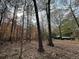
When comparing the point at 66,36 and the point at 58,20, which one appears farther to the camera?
the point at 66,36

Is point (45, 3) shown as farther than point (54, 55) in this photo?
Yes

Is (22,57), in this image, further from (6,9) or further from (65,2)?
(65,2)

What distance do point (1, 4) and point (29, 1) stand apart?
4.08 m

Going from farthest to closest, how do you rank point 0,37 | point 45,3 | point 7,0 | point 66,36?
1. point 66,36
2. point 0,37
3. point 45,3
4. point 7,0

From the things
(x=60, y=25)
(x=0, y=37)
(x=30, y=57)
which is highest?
(x=60, y=25)

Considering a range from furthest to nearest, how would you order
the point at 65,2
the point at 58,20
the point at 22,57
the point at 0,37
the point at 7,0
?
1. the point at 58,20
2. the point at 0,37
3. the point at 65,2
4. the point at 7,0
5. the point at 22,57

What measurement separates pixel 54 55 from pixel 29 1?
7.64 metres

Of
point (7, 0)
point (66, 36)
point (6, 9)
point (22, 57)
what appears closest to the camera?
point (22, 57)

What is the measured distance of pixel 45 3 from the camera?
16.5 metres

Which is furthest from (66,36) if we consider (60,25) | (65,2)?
(65,2)

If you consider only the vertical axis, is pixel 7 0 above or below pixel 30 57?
above

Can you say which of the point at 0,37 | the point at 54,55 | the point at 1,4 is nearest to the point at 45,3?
the point at 1,4

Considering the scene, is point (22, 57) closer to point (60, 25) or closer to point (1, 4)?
point (1, 4)

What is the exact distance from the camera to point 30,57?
10977 mm
